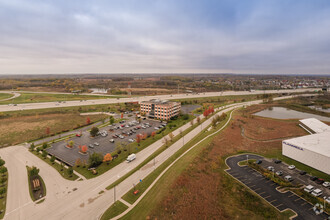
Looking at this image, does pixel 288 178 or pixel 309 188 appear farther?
pixel 288 178

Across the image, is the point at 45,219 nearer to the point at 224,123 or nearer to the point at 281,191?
the point at 281,191

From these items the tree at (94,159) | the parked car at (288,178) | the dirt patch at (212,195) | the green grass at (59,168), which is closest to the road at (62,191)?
the green grass at (59,168)

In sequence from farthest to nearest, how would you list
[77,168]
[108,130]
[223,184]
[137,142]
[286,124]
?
[286,124], [108,130], [137,142], [77,168], [223,184]

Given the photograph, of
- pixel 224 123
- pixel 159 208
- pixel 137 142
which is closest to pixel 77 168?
pixel 137 142

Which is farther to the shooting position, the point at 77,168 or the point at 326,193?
the point at 77,168

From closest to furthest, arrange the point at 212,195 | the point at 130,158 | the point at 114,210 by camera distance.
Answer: the point at 114,210, the point at 212,195, the point at 130,158

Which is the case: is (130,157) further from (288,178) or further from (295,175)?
(295,175)

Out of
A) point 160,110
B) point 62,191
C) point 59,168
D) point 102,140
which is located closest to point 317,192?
point 62,191

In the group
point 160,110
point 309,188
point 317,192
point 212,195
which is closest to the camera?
point 317,192
